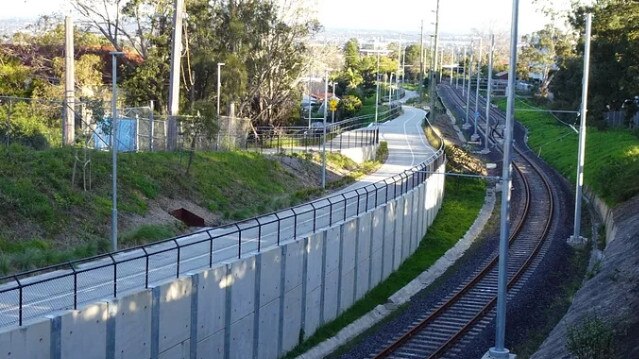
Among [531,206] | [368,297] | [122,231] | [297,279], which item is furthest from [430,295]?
[531,206]

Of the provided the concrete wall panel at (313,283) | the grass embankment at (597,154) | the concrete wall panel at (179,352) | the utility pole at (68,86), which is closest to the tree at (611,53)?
the grass embankment at (597,154)

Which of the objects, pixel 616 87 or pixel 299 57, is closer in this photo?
pixel 616 87

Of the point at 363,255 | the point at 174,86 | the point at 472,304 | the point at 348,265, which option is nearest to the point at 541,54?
the point at 174,86

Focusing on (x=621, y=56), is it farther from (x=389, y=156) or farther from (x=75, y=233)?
(x=75, y=233)

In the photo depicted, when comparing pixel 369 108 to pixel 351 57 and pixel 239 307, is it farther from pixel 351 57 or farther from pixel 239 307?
pixel 239 307

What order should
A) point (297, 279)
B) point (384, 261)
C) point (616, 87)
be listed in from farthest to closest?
point (616, 87) < point (384, 261) < point (297, 279)

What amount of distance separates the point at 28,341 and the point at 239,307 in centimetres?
749

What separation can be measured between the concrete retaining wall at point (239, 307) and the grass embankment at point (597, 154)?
48.6 ft

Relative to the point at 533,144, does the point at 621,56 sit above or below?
above

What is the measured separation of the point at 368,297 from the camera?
31297 mm

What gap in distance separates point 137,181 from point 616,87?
4331 centimetres

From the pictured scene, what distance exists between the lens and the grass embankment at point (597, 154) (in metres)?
44.8

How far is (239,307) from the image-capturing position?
73.0 ft

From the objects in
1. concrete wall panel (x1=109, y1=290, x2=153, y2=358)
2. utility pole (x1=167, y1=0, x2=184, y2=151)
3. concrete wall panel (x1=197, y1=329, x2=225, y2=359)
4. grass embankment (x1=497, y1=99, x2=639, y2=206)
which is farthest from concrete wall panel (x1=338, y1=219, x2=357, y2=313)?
grass embankment (x1=497, y1=99, x2=639, y2=206)
